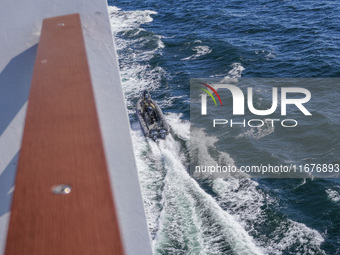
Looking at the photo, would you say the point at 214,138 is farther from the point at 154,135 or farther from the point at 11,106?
the point at 11,106

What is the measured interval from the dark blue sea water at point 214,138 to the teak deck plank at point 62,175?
11112 millimetres

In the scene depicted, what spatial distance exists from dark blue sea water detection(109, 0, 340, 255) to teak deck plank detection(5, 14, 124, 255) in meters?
11.1

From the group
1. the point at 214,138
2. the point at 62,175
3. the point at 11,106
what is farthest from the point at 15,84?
the point at 214,138

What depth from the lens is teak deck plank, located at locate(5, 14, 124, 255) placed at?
7.47 feet

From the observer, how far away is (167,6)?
43562 mm

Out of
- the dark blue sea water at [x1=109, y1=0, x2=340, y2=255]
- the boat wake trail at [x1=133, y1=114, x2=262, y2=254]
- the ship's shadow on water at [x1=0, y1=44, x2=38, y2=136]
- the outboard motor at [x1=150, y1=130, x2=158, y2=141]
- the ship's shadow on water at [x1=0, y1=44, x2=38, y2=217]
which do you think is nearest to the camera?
the ship's shadow on water at [x1=0, y1=44, x2=38, y2=217]

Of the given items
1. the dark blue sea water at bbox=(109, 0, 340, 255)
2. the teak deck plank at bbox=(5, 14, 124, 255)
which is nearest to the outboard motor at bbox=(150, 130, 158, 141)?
the dark blue sea water at bbox=(109, 0, 340, 255)

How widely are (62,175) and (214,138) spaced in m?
18.1

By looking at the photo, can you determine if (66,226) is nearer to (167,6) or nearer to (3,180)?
(3,180)

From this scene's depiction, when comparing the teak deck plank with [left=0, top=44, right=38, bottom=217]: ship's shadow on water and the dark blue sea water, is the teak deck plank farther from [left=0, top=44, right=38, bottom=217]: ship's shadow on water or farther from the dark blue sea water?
the dark blue sea water

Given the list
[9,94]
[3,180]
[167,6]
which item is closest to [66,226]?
[3,180]

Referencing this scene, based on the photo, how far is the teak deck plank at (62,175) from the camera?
7.47 feet

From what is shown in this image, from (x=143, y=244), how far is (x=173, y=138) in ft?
57.6

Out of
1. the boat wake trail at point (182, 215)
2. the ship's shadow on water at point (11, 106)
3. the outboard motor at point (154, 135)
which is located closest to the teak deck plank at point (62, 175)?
Result: the ship's shadow on water at point (11, 106)
